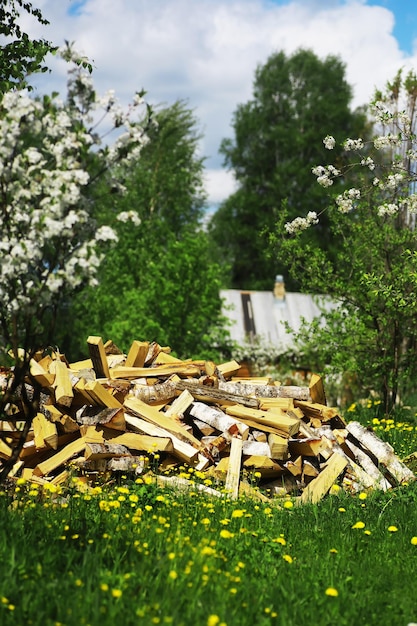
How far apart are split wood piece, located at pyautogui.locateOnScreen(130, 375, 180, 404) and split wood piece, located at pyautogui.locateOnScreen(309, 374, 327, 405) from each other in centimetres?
189

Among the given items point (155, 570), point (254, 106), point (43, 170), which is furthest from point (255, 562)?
point (254, 106)

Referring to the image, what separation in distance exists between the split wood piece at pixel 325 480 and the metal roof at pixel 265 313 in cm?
1561

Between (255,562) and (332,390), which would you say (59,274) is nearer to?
(255,562)

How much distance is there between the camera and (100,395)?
7.39 meters

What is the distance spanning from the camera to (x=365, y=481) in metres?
7.57

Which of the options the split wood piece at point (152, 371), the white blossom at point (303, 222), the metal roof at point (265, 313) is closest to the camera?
the split wood piece at point (152, 371)

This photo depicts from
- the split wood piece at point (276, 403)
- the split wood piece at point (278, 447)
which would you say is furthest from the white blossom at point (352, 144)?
the split wood piece at point (278, 447)

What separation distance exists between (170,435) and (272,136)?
100ft

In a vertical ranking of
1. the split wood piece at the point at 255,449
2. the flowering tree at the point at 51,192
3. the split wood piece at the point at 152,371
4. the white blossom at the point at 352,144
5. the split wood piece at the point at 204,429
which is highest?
the white blossom at the point at 352,144

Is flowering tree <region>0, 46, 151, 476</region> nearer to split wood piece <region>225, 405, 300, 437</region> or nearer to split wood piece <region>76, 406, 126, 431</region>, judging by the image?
split wood piece <region>76, 406, 126, 431</region>

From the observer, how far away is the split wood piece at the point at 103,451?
6723 mm

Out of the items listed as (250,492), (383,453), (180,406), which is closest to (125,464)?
(250,492)

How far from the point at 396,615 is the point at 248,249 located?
109 ft

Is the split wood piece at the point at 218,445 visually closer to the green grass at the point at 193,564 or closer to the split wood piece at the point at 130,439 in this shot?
the split wood piece at the point at 130,439
